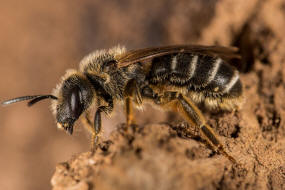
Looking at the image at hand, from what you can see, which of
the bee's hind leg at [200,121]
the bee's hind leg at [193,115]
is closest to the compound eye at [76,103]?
the bee's hind leg at [193,115]

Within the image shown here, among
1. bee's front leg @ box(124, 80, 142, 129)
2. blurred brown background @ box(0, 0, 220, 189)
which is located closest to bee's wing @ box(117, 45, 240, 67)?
bee's front leg @ box(124, 80, 142, 129)

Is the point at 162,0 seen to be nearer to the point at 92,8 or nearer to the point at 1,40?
the point at 92,8

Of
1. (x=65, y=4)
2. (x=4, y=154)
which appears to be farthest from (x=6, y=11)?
(x=4, y=154)

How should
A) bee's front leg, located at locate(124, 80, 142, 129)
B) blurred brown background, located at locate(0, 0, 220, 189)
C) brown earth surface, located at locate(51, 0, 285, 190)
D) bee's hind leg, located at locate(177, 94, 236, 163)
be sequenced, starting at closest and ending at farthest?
brown earth surface, located at locate(51, 0, 285, 190)
bee's hind leg, located at locate(177, 94, 236, 163)
bee's front leg, located at locate(124, 80, 142, 129)
blurred brown background, located at locate(0, 0, 220, 189)

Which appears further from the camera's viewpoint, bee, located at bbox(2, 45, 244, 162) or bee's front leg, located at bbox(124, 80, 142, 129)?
bee, located at bbox(2, 45, 244, 162)

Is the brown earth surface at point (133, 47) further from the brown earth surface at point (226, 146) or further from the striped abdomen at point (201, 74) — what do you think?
the striped abdomen at point (201, 74)

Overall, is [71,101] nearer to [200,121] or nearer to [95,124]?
[95,124]

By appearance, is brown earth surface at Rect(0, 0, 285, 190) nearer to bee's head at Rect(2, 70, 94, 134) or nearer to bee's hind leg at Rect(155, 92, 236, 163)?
bee's hind leg at Rect(155, 92, 236, 163)
